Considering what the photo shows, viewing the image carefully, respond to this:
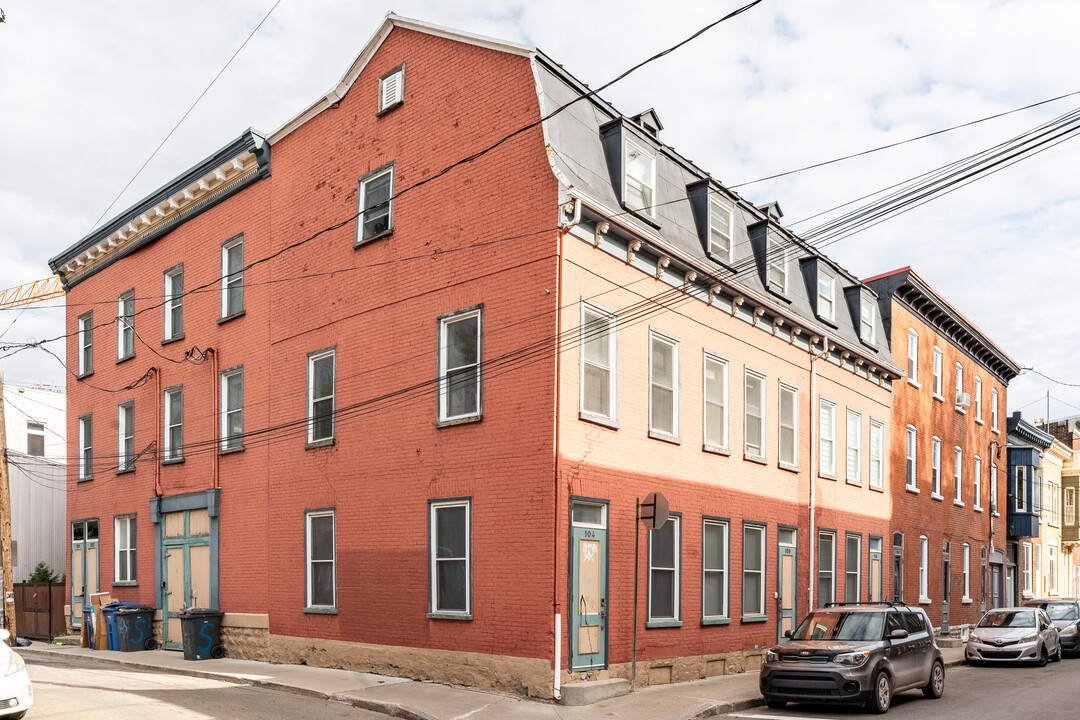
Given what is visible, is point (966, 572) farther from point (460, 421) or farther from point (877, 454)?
point (460, 421)

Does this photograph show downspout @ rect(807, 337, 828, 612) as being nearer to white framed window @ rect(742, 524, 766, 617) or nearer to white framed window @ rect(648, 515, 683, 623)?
white framed window @ rect(742, 524, 766, 617)

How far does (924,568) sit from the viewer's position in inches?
1208

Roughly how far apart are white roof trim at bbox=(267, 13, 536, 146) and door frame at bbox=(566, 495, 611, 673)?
7351 mm

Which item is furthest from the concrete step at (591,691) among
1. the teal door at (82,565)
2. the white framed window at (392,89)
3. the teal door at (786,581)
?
the teal door at (82,565)

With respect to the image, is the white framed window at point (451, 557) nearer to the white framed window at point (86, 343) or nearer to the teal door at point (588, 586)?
the teal door at point (588, 586)

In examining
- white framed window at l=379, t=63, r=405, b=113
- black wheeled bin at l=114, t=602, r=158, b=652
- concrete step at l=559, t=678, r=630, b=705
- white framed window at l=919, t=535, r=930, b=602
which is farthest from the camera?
white framed window at l=919, t=535, r=930, b=602

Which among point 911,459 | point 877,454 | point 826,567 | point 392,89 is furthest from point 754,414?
point 911,459

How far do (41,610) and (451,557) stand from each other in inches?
715

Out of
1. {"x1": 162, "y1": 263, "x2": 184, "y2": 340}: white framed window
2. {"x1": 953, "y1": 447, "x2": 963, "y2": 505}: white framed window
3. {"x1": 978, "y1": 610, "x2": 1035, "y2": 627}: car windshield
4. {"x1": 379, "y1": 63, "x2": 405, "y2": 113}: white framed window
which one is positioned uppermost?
{"x1": 379, "y1": 63, "x2": 405, "y2": 113}: white framed window

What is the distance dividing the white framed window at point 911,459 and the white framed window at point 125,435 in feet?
73.0

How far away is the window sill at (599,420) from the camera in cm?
1524

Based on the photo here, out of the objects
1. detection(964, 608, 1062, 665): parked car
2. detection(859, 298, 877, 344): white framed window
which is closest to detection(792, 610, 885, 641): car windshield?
detection(964, 608, 1062, 665): parked car

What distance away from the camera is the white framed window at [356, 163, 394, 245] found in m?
18.2

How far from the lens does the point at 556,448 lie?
14.6 m
